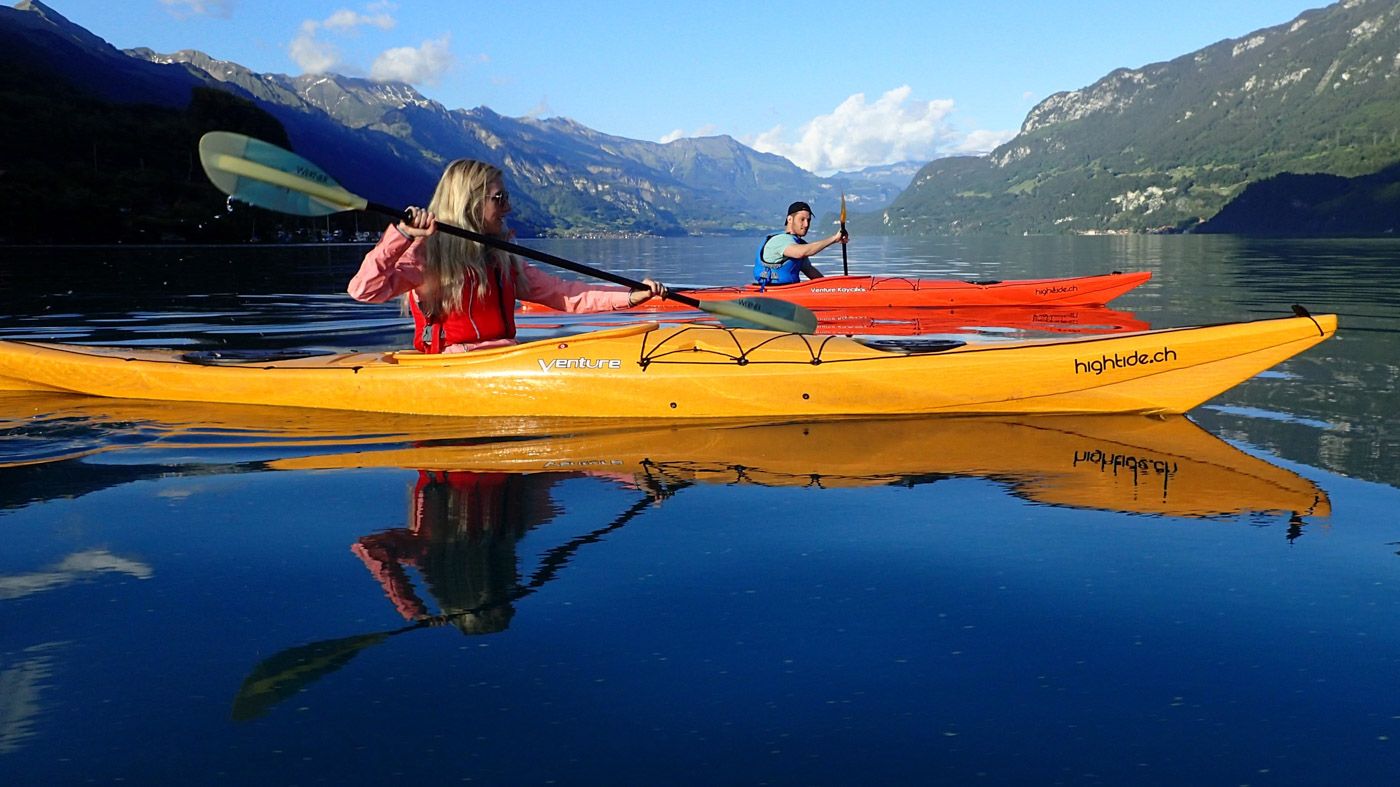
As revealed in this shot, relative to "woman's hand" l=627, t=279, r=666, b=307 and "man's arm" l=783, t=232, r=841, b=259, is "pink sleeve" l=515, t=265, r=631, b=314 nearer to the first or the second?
"woman's hand" l=627, t=279, r=666, b=307

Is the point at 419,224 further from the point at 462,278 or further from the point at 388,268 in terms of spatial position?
the point at 462,278

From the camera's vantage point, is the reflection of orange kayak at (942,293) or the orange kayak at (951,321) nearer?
the orange kayak at (951,321)

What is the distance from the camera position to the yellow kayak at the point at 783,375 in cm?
731

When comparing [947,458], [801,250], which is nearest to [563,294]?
[947,458]

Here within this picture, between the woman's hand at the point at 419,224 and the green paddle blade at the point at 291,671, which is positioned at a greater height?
the woman's hand at the point at 419,224

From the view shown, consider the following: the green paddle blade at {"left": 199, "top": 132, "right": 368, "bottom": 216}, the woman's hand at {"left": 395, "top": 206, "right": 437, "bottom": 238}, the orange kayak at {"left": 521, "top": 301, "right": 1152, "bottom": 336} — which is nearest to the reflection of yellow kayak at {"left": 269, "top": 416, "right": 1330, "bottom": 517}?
the woman's hand at {"left": 395, "top": 206, "right": 437, "bottom": 238}

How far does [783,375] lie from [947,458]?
160cm

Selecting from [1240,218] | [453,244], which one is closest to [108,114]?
[453,244]

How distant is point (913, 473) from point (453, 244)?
11.7ft

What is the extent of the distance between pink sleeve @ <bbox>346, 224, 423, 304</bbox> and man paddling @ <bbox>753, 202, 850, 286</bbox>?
9243 millimetres

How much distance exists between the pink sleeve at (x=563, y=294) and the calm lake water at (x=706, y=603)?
1078 millimetres

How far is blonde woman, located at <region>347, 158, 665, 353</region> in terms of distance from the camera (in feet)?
21.8

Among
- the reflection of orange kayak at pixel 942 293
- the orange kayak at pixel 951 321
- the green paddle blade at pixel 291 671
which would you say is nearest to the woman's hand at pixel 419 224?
the green paddle blade at pixel 291 671

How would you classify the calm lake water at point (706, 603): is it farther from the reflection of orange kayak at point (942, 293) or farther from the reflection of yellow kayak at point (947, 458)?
the reflection of orange kayak at point (942, 293)
